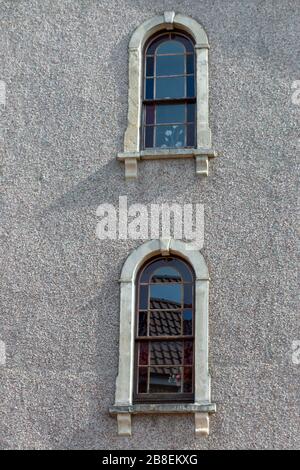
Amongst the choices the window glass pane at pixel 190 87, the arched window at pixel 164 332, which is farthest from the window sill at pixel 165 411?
the window glass pane at pixel 190 87

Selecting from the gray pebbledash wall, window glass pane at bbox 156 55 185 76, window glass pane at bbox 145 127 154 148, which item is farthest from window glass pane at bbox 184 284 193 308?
window glass pane at bbox 156 55 185 76

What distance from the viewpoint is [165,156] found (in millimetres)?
13398

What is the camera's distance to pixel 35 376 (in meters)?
12.5

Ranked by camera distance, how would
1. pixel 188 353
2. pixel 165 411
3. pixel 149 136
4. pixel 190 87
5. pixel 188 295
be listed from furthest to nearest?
pixel 190 87 < pixel 149 136 < pixel 188 295 < pixel 188 353 < pixel 165 411

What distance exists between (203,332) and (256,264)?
1107 millimetres

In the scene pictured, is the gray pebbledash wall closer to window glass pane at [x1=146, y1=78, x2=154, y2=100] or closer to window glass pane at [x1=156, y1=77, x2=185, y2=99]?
window glass pane at [x1=146, y1=78, x2=154, y2=100]

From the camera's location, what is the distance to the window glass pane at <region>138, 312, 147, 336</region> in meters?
12.7

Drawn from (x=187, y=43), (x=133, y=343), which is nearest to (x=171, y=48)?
(x=187, y=43)

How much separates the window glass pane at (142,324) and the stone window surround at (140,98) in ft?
6.07

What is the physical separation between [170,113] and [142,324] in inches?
118

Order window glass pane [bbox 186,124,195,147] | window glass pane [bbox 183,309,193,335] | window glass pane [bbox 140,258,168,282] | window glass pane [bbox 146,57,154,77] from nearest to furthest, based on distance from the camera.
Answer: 1. window glass pane [bbox 183,309,193,335]
2. window glass pane [bbox 140,258,168,282]
3. window glass pane [bbox 186,124,195,147]
4. window glass pane [bbox 146,57,154,77]

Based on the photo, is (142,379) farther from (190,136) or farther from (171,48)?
(171,48)

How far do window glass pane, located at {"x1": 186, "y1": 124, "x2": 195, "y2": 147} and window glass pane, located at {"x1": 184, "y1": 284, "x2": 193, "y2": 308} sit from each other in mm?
2004
